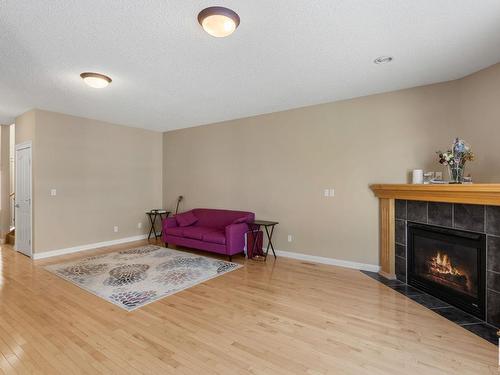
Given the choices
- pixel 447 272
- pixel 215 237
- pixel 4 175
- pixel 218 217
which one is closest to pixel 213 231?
pixel 215 237

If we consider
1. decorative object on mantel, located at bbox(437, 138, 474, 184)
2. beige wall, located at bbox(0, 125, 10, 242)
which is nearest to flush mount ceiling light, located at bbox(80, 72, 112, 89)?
beige wall, located at bbox(0, 125, 10, 242)

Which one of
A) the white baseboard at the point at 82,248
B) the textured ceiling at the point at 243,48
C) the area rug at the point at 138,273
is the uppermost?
the textured ceiling at the point at 243,48

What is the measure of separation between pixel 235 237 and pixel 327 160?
82.1 inches

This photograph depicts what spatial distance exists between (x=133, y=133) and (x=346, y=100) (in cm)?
489

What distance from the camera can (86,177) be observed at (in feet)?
18.2

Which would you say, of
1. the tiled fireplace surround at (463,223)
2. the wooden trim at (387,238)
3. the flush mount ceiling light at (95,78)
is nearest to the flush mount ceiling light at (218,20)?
the flush mount ceiling light at (95,78)

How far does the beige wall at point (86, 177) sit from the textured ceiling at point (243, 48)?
908mm

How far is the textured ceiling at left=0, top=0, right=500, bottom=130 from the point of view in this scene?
2.14m

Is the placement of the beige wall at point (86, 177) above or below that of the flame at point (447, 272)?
above

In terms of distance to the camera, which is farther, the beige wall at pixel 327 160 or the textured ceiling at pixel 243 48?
the beige wall at pixel 327 160

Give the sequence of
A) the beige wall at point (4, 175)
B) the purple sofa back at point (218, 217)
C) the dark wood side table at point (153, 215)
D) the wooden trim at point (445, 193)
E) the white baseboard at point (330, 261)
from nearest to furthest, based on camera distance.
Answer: the wooden trim at point (445, 193), the white baseboard at point (330, 261), the purple sofa back at point (218, 217), the beige wall at point (4, 175), the dark wood side table at point (153, 215)

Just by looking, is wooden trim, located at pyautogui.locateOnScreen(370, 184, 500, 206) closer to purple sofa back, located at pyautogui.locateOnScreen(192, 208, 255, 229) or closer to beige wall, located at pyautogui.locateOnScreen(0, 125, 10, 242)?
purple sofa back, located at pyautogui.locateOnScreen(192, 208, 255, 229)

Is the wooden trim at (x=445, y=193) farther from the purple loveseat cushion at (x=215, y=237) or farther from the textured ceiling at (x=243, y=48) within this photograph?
the purple loveseat cushion at (x=215, y=237)

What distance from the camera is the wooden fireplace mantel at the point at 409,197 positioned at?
2.53 meters
